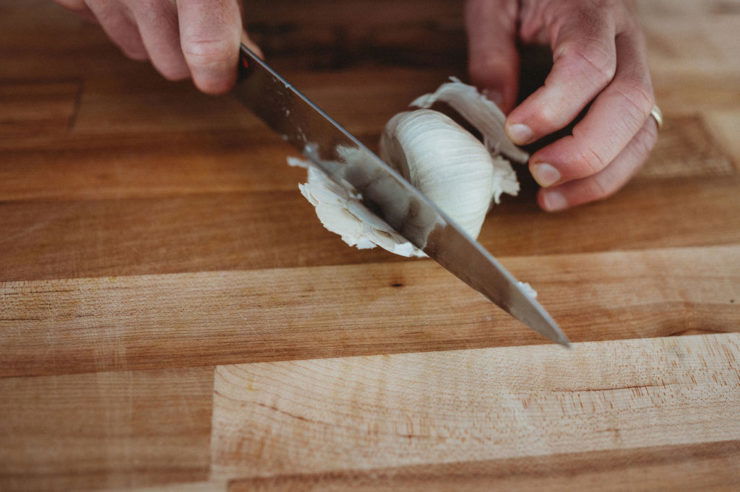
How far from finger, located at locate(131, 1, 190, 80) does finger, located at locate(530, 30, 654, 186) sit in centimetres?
56

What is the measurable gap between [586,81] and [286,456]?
0.63 metres

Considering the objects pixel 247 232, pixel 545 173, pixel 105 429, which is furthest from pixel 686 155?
pixel 105 429

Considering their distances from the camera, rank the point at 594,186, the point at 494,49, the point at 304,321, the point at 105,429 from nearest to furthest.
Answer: the point at 105,429, the point at 304,321, the point at 594,186, the point at 494,49

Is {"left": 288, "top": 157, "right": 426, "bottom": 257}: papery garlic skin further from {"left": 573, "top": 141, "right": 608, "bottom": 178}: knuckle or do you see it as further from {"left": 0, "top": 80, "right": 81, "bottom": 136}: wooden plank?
{"left": 0, "top": 80, "right": 81, "bottom": 136}: wooden plank

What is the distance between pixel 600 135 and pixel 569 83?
85mm

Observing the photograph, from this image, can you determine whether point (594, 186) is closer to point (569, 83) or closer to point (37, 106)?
point (569, 83)

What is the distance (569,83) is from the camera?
79 centimetres

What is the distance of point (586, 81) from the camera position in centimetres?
80

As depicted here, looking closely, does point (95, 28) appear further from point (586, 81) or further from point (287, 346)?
point (586, 81)

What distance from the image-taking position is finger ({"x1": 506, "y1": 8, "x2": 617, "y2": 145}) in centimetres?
78

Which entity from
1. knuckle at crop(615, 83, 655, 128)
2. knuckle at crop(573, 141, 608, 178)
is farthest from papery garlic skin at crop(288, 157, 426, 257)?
knuckle at crop(615, 83, 655, 128)

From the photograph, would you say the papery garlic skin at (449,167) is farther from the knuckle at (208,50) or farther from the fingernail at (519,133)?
the knuckle at (208,50)

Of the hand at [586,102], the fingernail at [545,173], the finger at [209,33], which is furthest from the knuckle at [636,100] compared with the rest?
the finger at [209,33]

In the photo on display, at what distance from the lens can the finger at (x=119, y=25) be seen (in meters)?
0.88
